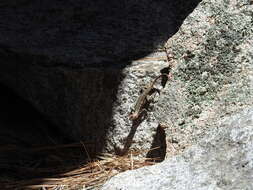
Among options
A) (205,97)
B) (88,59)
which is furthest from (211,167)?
(88,59)

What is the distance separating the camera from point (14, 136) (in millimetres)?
Answer: 1677

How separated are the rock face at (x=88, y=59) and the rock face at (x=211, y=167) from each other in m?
0.38

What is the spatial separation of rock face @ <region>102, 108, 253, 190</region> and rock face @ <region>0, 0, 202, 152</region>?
376 millimetres

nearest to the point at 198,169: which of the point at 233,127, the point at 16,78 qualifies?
the point at 233,127

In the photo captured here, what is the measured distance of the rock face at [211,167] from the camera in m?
0.97

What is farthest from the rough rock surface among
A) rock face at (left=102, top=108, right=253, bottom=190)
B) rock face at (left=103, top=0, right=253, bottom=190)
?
rock face at (left=102, top=108, right=253, bottom=190)

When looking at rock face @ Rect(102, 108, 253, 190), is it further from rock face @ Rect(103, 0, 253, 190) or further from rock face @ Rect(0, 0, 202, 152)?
rock face @ Rect(0, 0, 202, 152)

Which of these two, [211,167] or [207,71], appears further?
[207,71]

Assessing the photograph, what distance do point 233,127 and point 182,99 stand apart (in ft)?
1.19

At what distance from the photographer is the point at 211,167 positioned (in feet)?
3.31

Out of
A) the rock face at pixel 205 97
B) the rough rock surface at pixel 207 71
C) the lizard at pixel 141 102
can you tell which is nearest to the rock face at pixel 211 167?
the rock face at pixel 205 97

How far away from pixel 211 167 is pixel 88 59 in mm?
614

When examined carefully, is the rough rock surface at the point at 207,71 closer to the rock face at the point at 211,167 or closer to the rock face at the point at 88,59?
the rock face at the point at 88,59

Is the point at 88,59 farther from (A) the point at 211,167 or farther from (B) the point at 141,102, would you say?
(A) the point at 211,167
